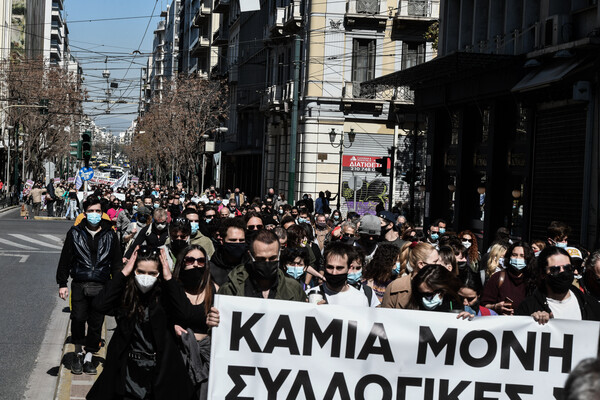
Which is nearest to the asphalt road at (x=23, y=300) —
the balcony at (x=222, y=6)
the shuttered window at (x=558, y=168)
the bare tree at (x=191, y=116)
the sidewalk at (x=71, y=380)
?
the sidewalk at (x=71, y=380)

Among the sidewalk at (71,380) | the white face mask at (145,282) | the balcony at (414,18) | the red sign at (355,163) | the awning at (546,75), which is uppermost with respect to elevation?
the balcony at (414,18)

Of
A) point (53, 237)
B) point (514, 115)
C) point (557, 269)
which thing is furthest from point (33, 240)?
point (557, 269)

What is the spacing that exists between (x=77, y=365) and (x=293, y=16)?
3294 cm

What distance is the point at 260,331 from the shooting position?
6410mm

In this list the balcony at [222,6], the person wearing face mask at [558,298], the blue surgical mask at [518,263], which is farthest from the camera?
the balcony at [222,6]

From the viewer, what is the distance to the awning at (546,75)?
728 inches

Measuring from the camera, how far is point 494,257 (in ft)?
34.2

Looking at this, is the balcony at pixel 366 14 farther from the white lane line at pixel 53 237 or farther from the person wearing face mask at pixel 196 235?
the person wearing face mask at pixel 196 235

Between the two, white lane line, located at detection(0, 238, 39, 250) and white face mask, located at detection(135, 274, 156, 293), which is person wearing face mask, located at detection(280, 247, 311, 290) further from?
white lane line, located at detection(0, 238, 39, 250)

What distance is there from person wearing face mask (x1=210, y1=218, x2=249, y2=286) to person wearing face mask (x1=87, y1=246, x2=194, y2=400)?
2.38m

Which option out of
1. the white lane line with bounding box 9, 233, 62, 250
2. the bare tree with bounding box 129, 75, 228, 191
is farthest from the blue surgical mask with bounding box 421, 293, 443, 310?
the bare tree with bounding box 129, 75, 228, 191

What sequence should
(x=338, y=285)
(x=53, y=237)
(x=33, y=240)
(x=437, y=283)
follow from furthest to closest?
(x=53, y=237) < (x=33, y=240) < (x=338, y=285) < (x=437, y=283)

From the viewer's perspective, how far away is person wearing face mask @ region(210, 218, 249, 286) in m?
9.23

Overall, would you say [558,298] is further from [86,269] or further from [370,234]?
[86,269]
